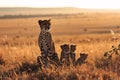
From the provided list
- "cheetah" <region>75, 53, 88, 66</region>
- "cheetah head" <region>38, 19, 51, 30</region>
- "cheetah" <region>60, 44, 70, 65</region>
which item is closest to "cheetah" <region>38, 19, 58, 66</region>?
"cheetah head" <region>38, 19, 51, 30</region>

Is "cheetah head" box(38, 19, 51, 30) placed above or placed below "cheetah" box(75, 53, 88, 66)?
above

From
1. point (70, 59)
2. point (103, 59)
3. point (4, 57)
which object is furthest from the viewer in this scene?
point (4, 57)

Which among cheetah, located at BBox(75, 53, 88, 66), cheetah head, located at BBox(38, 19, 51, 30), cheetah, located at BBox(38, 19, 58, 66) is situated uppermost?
cheetah head, located at BBox(38, 19, 51, 30)

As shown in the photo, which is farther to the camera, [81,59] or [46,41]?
[81,59]

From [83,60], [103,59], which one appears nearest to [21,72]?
[83,60]

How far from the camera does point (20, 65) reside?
931cm

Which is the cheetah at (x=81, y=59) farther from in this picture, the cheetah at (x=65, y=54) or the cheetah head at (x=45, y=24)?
the cheetah head at (x=45, y=24)

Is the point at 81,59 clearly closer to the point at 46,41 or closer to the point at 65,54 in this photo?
the point at 65,54

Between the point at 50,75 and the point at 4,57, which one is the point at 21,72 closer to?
the point at 50,75

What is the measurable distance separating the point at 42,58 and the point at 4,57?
1.62 metres

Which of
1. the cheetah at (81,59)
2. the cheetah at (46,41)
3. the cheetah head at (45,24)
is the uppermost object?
the cheetah head at (45,24)

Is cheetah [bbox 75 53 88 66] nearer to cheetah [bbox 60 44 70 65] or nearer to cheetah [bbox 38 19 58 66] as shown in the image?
cheetah [bbox 60 44 70 65]

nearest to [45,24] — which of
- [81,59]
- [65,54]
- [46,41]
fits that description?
[46,41]

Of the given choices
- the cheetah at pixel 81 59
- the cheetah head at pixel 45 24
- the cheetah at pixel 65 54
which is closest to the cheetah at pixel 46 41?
the cheetah head at pixel 45 24
